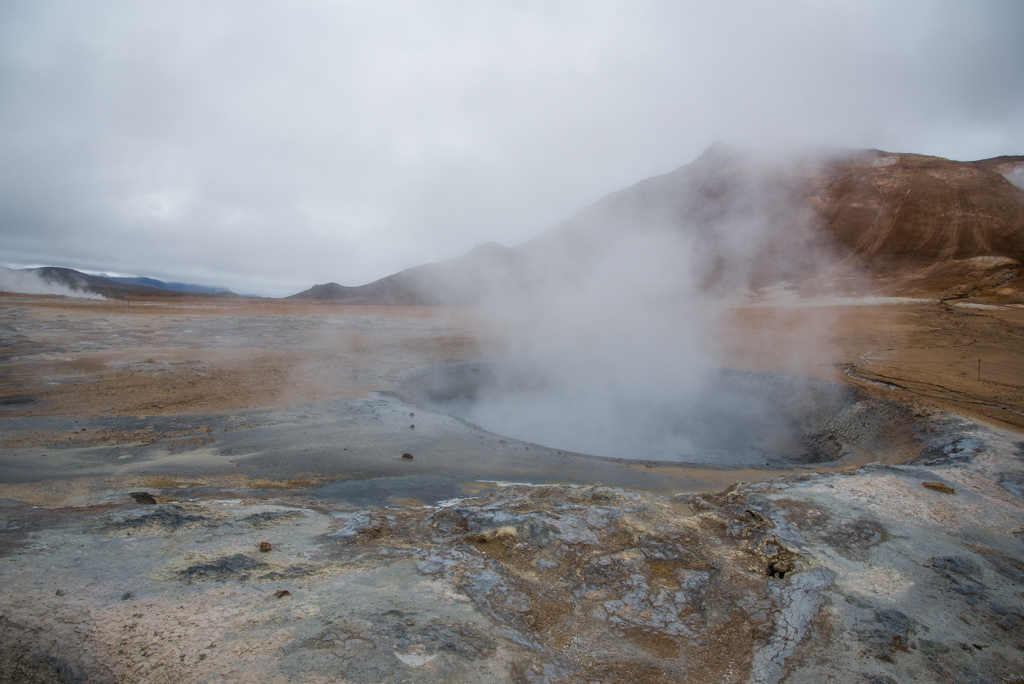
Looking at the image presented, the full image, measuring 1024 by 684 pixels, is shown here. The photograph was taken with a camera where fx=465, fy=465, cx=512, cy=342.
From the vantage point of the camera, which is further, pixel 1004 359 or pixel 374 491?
pixel 1004 359

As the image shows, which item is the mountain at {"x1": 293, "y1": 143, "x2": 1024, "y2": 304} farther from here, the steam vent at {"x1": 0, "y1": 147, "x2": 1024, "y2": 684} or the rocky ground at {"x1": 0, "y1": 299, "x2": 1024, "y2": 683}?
the rocky ground at {"x1": 0, "y1": 299, "x2": 1024, "y2": 683}

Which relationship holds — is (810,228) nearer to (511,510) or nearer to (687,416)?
(687,416)

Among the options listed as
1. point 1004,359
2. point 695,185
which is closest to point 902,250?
point 695,185

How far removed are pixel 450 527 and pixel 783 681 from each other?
1.79m

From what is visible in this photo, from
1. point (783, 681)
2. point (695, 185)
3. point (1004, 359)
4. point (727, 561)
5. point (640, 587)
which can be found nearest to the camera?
point (783, 681)

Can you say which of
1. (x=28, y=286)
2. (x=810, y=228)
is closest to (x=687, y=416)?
(x=810, y=228)

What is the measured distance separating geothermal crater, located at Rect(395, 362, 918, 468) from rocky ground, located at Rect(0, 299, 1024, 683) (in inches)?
29.9

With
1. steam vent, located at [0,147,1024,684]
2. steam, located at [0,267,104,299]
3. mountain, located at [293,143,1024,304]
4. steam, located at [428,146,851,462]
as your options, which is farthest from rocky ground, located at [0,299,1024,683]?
steam, located at [0,267,104,299]

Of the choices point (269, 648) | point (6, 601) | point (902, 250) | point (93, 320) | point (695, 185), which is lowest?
point (269, 648)

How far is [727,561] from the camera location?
2766 mm

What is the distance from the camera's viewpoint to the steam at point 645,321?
22.5 feet

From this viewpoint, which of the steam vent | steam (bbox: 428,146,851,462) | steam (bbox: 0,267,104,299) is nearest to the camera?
the steam vent

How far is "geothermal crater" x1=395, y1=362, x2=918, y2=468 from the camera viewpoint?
18.8 ft

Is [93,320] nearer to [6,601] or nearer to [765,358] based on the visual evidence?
[6,601]
